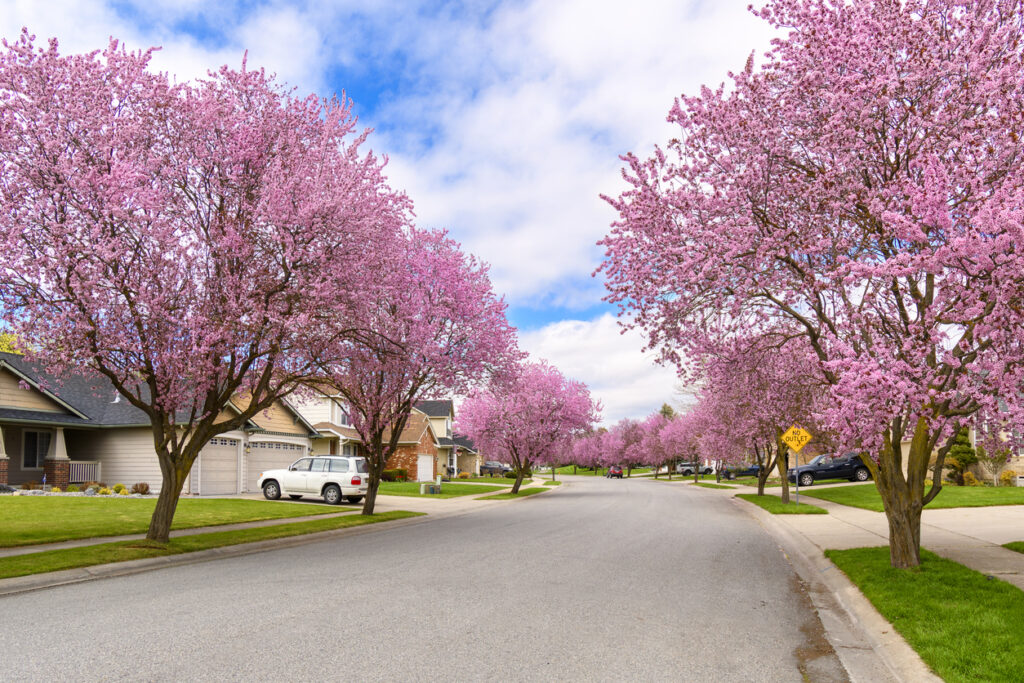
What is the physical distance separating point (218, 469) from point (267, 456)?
404 cm

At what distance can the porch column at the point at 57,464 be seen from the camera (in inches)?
1089

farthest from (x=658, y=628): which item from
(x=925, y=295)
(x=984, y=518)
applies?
(x=984, y=518)

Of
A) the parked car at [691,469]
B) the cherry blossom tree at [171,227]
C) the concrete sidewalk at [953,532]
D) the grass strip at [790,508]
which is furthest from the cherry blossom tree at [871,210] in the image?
the parked car at [691,469]

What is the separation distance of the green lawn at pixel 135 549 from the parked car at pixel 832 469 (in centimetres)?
3014

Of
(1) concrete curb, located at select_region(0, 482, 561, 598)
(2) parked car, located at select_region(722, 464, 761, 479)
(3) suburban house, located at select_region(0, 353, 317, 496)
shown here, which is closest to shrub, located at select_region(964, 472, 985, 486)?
(2) parked car, located at select_region(722, 464, 761, 479)

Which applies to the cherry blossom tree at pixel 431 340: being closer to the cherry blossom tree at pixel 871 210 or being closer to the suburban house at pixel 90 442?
the suburban house at pixel 90 442

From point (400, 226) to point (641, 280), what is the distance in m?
6.77

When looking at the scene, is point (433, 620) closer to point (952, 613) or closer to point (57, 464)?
point (952, 613)

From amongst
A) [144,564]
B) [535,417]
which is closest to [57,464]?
[144,564]

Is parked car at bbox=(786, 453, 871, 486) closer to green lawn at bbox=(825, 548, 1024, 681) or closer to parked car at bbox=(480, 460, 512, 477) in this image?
green lawn at bbox=(825, 548, 1024, 681)

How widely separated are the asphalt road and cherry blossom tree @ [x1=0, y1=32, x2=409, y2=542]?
12.4ft

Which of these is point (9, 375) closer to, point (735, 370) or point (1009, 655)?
point (735, 370)

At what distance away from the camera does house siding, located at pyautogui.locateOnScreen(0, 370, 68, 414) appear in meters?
26.2

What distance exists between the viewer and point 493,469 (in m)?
81.6
